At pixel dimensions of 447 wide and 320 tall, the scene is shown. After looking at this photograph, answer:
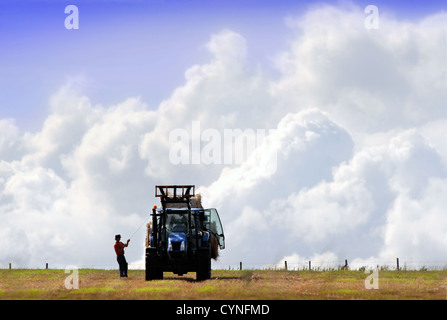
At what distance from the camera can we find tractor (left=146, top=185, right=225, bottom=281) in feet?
97.1

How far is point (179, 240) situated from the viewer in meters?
29.5

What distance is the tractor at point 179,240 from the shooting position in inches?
1166
